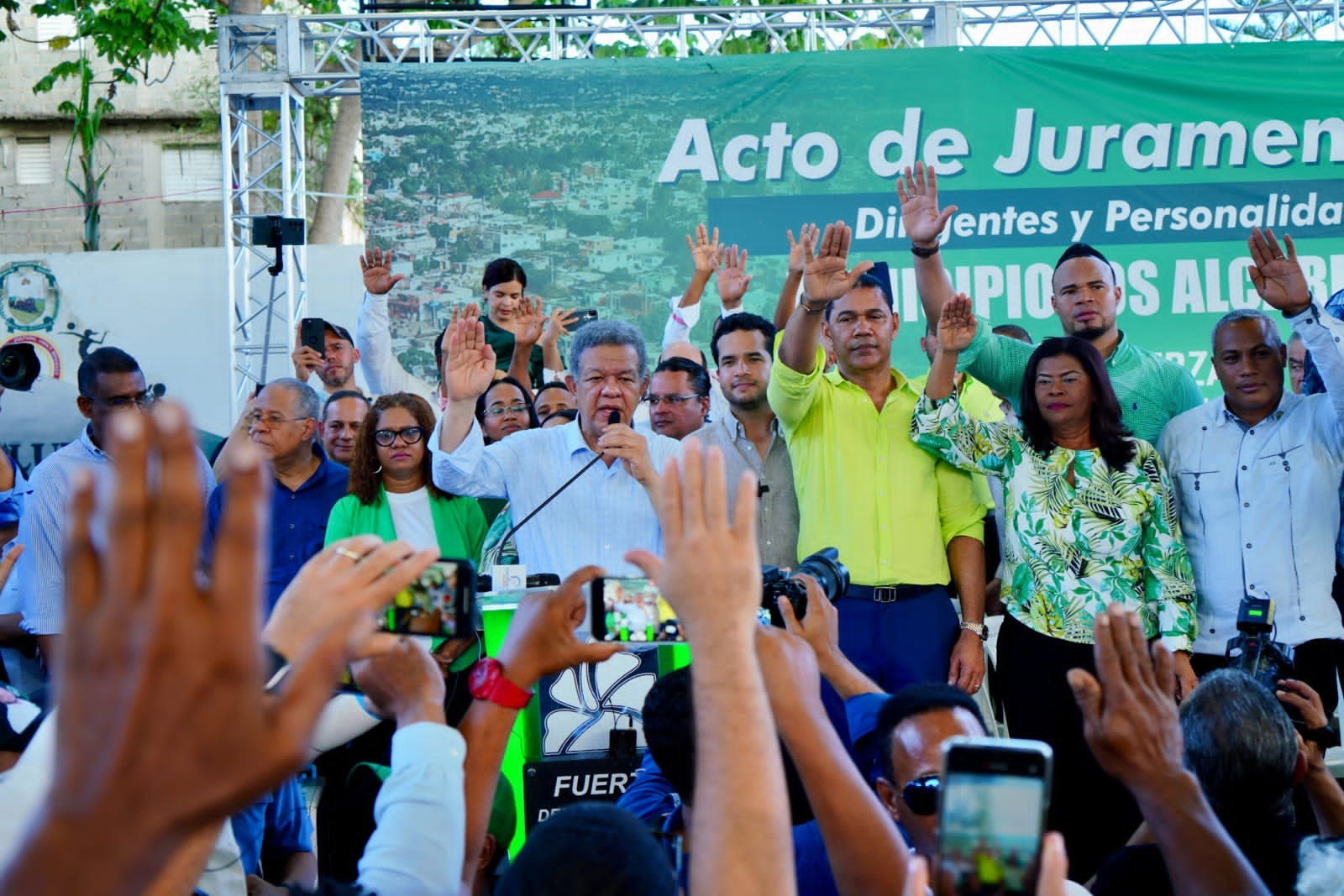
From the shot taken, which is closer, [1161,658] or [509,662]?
[1161,658]

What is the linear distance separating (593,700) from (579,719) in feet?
0.19

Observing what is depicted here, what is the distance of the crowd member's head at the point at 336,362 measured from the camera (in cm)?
702

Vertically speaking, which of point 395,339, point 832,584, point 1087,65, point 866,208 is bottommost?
point 832,584

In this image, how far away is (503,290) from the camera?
672cm

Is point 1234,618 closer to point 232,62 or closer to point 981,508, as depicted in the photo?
point 981,508

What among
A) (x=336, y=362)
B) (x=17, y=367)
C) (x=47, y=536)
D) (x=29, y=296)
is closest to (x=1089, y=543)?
(x=47, y=536)

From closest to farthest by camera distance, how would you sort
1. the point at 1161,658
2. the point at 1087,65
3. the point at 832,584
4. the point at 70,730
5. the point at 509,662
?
the point at 70,730, the point at 1161,658, the point at 509,662, the point at 832,584, the point at 1087,65

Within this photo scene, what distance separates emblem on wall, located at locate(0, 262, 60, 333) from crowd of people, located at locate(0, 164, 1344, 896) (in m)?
4.02

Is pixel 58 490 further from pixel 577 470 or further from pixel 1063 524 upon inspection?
pixel 1063 524

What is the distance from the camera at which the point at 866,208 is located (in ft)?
26.5

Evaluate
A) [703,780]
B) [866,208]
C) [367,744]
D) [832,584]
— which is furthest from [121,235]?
[703,780]

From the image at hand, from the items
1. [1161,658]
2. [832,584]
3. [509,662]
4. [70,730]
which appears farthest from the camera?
[832,584]

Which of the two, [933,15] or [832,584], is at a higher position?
[933,15]

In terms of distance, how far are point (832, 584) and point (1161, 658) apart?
3.84 feet
